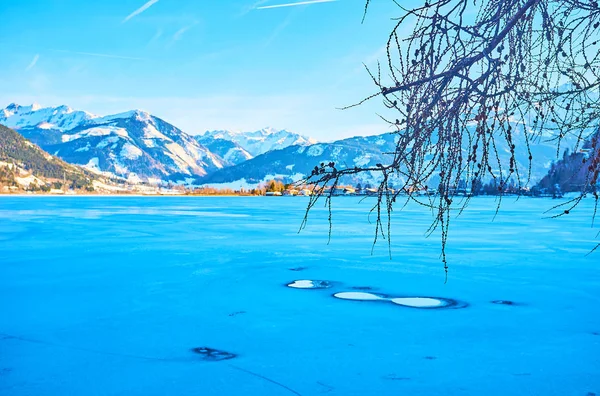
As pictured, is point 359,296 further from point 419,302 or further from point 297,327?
point 297,327

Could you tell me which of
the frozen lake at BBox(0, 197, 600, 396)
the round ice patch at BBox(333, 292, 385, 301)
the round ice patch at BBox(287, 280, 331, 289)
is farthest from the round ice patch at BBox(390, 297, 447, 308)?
the round ice patch at BBox(287, 280, 331, 289)

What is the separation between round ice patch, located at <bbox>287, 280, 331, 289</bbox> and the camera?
11.2 m

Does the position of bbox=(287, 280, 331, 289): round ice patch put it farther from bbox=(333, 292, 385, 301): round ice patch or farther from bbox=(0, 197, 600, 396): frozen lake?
bbox=(333, 292, 385, 301): round ice patch

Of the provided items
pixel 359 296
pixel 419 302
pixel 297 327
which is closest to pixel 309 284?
pixel 359 296

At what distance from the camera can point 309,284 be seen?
11.6m

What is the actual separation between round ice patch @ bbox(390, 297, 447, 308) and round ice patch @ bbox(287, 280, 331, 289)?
200 centimetres

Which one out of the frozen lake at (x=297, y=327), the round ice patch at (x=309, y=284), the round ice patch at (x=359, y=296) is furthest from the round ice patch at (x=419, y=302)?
the round ice patch at (x=309, y=284)

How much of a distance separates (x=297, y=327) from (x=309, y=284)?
3702 millimetres

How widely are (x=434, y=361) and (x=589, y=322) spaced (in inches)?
144

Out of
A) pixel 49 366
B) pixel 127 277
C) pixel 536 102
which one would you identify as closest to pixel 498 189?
pixel 536 102

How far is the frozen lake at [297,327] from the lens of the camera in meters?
5.67

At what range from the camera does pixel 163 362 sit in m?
6.22

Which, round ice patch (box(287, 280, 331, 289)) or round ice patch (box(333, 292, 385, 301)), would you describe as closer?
round ice patch (box(333, 292, 385, 301))

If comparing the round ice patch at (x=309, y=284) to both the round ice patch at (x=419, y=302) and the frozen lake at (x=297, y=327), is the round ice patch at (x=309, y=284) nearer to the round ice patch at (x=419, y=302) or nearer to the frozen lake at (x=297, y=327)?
the frozen lake at (x=297, y=327)
